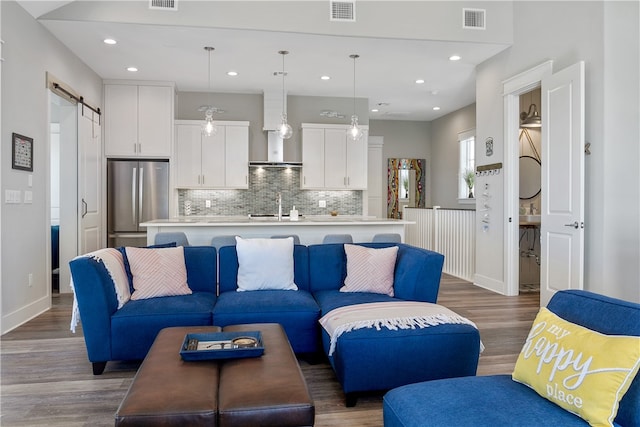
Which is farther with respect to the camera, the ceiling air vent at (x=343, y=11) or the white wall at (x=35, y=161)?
the ceiling air vent at (x=343, y=11)

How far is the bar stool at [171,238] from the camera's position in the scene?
4203mm

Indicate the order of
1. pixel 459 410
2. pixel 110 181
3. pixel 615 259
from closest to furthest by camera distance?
pixel 459 410
pixel 615 259
pixel 110 181

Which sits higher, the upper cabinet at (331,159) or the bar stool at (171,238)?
the upper cabinet at (331,159)

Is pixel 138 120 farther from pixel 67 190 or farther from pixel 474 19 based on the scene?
pixel 474 19

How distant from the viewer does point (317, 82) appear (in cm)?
674

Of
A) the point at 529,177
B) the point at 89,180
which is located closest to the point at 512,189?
the point at 529,177

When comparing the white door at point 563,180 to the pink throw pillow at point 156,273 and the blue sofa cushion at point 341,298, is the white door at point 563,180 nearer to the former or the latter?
the blue sofa cushion at point 341,298

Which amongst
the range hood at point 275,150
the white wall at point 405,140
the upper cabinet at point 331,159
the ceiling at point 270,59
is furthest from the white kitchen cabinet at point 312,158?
the white wall at point 405,140

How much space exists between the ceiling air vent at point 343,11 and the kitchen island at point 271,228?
7.45 ft

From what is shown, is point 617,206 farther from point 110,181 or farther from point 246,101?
point 110,181

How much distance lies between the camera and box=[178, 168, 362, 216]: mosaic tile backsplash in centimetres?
742

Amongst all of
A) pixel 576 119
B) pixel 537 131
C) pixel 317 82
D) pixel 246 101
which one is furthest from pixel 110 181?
pixel 537 131

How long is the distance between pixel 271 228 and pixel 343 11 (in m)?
2.55

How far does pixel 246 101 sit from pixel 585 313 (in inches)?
265
